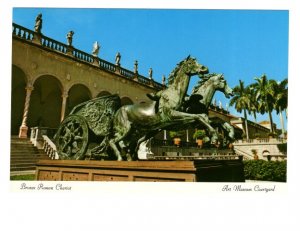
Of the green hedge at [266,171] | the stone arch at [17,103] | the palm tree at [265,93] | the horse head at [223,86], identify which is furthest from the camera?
the palm tree at [265,93]

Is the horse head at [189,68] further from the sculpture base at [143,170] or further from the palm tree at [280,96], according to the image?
the palm tree at [280,96]

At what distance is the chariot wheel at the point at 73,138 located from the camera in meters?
8.30

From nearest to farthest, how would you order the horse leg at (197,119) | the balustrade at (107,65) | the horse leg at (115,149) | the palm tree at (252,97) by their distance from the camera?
the horse leg at (197,119) → the horse leg at (115,149) → the balustrade at (107,65) → the palm tree at (252,97)

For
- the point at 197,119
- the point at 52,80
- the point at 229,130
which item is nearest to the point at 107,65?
the point at 52,80

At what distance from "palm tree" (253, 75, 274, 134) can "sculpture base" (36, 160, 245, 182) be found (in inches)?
1399

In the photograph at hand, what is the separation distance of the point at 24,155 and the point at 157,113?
35.4ft

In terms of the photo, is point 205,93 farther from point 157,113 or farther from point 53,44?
point 53,44

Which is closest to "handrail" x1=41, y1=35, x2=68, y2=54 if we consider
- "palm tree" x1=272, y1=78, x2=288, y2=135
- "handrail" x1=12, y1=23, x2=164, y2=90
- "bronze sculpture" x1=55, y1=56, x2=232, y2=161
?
"handrail" x1=12, y1=23, x2=164, y2=90

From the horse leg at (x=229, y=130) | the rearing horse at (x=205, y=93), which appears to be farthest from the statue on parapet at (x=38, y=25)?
the horse leg at (x=229, y=130)

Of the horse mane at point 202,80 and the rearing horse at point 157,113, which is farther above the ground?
the horse mane at point 202,80

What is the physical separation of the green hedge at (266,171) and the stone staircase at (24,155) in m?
11.2

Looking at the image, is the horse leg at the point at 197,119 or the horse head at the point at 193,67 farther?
the horse head at the point at 193,67
